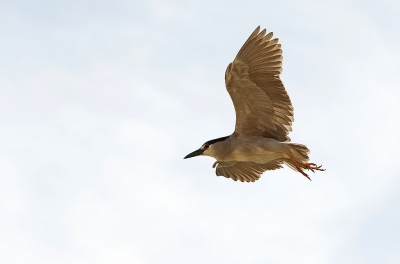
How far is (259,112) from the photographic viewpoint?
1427cm

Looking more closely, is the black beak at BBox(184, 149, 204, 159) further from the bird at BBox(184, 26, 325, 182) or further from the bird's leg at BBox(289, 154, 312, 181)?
the bird's leg at BBox(289, 154, 312, 181)

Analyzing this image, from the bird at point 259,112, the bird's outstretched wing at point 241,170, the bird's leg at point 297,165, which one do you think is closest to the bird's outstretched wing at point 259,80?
the bird at point 259,112

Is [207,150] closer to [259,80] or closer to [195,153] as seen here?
[195,153]

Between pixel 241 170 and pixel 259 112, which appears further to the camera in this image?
pixel 241 170

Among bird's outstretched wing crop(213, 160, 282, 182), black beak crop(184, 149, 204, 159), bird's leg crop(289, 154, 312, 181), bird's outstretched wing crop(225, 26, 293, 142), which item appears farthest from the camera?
bird's outstretched wing crop(213, 160, 282, 182)

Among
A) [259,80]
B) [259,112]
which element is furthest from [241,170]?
[259,80]

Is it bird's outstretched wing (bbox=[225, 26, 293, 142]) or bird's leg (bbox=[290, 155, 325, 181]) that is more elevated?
bird's outstretched wing (bbox=[225, 26, 293, 142])

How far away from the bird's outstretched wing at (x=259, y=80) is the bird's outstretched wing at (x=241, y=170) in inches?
65.9

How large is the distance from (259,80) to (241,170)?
8.21ft

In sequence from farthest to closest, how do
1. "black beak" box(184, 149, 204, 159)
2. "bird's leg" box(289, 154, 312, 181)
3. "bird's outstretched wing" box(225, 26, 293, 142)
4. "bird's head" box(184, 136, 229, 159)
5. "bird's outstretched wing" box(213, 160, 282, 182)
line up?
"bird's outstretched wing" box(213, 160, 282, 182) → "black beak" box(184, 149, 204, 159) → "bird's head" box(184, 136, 229, 159) → "bird's leg" box(289, 154, 312, 181) → "bird's outstretched wing" box(225, 26, 293, 142)

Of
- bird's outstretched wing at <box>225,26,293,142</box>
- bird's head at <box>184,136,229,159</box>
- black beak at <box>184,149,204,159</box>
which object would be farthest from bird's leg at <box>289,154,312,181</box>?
black beak at <box>184,149,204,159</box>

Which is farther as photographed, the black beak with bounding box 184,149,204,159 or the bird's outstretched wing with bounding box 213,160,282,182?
the bird's outstretched wing with bounding box 213,160,282,182

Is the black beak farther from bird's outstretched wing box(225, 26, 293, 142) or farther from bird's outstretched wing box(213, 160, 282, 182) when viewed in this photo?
bird's outstretched wing box(225, 26, 293, 142)

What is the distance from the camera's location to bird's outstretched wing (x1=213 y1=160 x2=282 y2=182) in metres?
15.6
